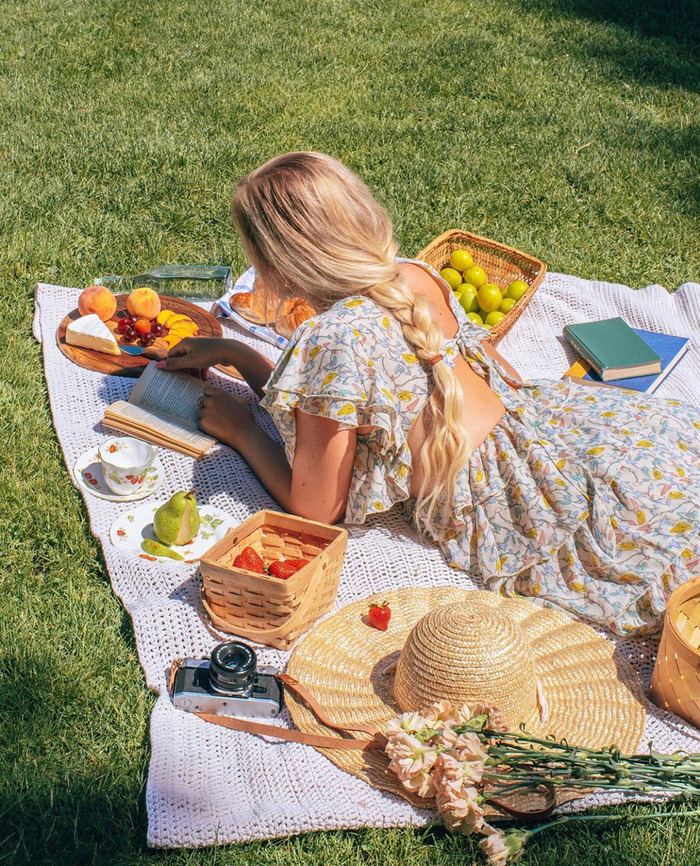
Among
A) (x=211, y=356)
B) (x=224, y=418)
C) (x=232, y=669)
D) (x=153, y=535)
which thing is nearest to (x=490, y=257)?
(x=211, y=356)

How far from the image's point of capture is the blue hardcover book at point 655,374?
4324 mm

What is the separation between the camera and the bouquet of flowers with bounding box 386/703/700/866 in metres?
2.19

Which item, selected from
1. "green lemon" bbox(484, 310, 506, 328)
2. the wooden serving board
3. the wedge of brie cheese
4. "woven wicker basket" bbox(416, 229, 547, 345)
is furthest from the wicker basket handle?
"woven wicker basket" bbox(416, 229, 547, 345)

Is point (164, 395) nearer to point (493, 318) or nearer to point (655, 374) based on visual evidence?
point (493, 318)

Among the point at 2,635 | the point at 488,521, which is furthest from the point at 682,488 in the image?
the point at 2,635

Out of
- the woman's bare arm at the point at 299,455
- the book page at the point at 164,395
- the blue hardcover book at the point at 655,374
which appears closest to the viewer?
the woman's bare arm at the point at 299,455

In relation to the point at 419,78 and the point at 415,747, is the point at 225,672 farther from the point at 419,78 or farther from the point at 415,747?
the point at 419,78

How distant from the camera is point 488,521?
10.4ft

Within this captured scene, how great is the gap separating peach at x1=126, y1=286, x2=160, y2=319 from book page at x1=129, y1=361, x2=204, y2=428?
46 cm

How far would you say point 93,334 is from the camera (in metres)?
4.03

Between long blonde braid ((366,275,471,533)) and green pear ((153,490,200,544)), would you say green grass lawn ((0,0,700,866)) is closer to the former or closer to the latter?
green pear ((153,490,200,544))

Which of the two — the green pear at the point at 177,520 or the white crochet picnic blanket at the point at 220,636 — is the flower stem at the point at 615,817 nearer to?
the white crochet picnic blanket at the point at 220,636

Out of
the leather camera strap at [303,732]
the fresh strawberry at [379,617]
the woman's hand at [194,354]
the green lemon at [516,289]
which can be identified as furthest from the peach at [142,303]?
the leather camera strap at [303,732]

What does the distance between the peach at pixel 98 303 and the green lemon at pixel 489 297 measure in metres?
1.78
